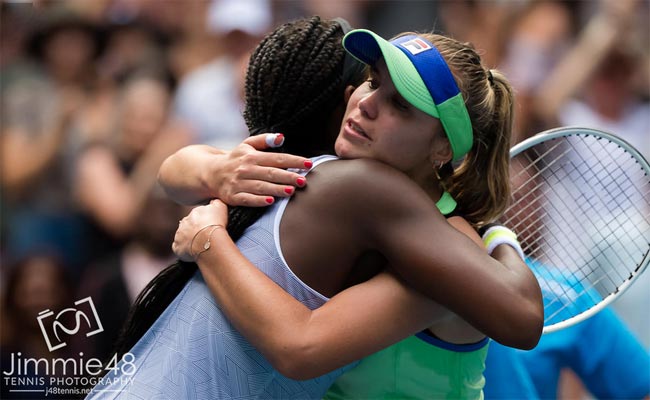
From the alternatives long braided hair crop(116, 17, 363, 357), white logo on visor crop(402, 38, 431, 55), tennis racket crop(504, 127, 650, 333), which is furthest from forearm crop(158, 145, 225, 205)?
tennis racket crop(504, 127, 650, 333)

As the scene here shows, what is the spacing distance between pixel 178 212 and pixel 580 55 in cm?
233

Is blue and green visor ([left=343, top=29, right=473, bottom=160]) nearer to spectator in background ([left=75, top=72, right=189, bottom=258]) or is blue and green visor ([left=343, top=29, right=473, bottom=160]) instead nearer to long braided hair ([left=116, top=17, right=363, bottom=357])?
long braided hair ([left=116, top=17, right=363, bottom=357])

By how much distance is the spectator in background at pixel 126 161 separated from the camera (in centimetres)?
496

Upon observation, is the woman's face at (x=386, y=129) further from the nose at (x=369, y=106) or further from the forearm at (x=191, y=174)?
the forearm at (x=191, y=174)

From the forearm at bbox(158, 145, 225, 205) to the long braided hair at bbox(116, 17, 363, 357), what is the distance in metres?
0.14

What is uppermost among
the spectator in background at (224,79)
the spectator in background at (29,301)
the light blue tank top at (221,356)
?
the light blue tank top at (221,356)

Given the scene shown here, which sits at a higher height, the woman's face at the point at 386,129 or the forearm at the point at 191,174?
the woman's face at the point at 386,129

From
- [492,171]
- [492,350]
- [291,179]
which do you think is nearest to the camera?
[291,179]

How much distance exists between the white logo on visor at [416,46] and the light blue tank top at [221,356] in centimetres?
29

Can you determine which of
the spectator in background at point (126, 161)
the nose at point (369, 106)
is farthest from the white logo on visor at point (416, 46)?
the spectator in background at point (126, 161)

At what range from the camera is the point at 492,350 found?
9.24 ft

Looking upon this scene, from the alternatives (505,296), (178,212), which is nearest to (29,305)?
(178,212)

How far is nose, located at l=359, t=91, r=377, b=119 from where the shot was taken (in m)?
2.02

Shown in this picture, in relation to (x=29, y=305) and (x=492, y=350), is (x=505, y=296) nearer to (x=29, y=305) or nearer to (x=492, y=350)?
(x=492, y=350)
